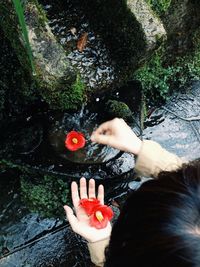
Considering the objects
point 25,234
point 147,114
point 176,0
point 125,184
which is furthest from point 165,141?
point 25,234

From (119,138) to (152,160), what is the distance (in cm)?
28

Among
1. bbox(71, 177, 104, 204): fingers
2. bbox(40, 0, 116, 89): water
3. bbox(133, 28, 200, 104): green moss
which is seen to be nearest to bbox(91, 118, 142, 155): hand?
bbox(71, 177, 104, 204): fingers

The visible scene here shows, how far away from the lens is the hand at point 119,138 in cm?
296

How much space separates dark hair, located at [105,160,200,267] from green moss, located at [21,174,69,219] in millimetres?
1726

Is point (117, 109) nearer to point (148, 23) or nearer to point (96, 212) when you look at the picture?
point (148, 23)

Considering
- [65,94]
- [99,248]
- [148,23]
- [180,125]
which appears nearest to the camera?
[99,248]

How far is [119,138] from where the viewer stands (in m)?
3.00

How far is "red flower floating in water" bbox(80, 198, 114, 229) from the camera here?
2689 mm

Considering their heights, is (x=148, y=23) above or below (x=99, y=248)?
above

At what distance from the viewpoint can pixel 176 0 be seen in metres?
3.99

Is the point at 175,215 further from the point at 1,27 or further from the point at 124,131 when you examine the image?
the point at 1,27

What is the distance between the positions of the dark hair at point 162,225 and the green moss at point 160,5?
89.4 inches

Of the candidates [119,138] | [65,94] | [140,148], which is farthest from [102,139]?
[65,94]

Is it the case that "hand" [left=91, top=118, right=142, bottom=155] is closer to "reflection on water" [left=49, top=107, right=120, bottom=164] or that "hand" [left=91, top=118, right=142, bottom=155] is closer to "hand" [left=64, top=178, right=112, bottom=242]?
"hand" [left=64, top=178, right=112, bottom=242]
